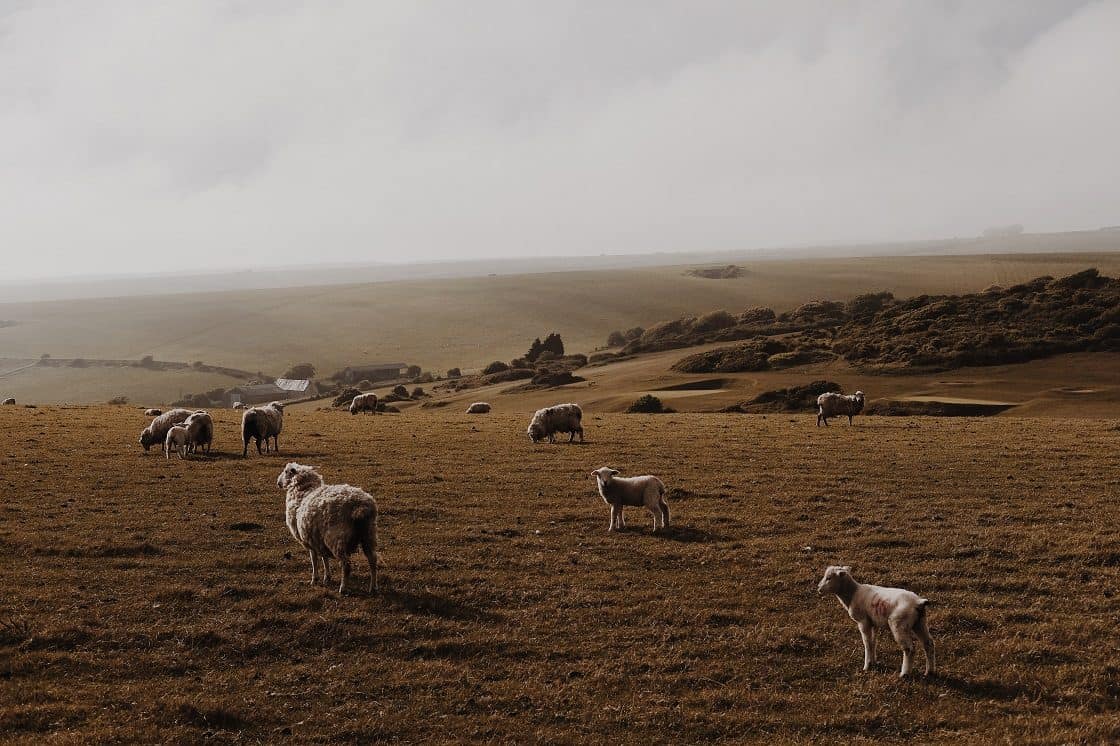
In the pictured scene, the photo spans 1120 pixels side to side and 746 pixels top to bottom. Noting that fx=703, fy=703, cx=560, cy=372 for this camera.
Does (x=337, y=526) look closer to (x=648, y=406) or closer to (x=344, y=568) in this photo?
(x=344, y=568)

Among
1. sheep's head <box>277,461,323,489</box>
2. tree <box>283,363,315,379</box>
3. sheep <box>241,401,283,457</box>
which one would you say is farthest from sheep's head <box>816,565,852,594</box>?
tree <box>283,363,315,379</box>

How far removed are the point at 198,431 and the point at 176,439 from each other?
2.75 feet

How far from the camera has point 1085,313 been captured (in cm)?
7525

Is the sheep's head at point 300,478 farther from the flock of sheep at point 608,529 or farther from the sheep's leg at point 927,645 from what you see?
the sheep's leg at point 927,645

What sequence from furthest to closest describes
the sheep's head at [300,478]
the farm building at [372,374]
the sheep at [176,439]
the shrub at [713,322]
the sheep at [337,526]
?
the shrub at [713,322]
the farm building at [372,374]
the sheep at [176,439]
the sheep's head at [300,478]
the sheep at [337,526]

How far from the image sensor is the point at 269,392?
100500mm

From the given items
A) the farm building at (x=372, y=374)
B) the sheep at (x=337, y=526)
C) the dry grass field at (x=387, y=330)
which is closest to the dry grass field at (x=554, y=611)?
the sheep at (x=337, y=526)

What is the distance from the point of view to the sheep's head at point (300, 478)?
46.8 ft

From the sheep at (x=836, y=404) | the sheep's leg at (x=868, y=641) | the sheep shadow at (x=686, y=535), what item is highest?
the sheep's leg at (x=868, y=641)

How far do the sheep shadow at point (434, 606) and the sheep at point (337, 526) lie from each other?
0.41m

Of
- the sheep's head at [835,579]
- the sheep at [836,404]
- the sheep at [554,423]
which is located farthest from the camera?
the sheep at [836,404]

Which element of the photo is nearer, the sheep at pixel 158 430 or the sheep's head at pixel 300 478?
the sheep's head at pixel 300 478

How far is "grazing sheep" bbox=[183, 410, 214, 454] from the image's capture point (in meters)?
25.2

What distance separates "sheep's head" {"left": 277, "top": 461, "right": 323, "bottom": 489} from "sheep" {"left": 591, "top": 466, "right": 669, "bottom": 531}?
254 inches
